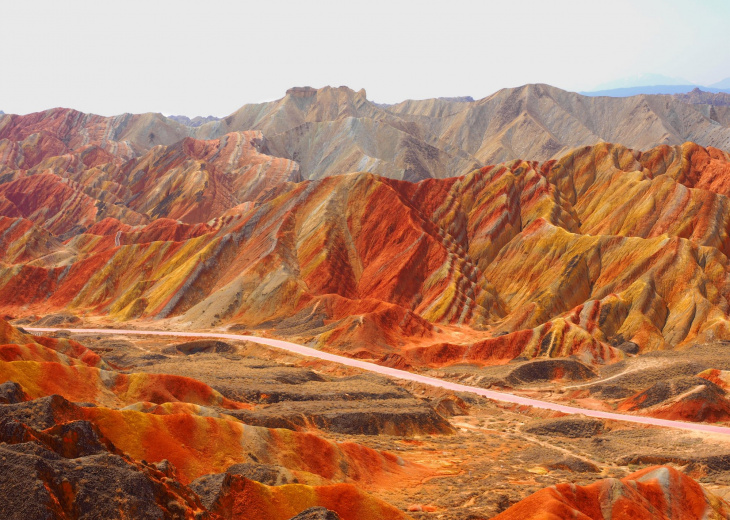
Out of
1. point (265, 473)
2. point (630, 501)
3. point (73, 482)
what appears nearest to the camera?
point (73, 482)

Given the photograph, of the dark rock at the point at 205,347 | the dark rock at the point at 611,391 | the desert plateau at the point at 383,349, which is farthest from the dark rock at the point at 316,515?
the dark rock at the point at 205,347

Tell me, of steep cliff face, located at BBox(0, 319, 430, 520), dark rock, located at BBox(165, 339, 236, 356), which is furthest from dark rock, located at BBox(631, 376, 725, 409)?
dark rock, located at BBox(165, 339, 236, 356)

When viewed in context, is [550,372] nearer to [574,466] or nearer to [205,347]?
[574,466]

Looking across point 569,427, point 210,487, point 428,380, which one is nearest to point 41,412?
point 210,487

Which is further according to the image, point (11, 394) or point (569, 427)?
point (569, 427)

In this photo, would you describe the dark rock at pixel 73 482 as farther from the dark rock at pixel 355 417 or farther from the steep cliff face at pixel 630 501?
the dark rock at pixel 355 417

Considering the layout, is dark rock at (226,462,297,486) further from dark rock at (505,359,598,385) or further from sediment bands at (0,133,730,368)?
sediment bands at (0,133,730,368)

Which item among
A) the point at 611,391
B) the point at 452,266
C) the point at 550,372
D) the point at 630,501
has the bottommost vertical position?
the point at 611,391
